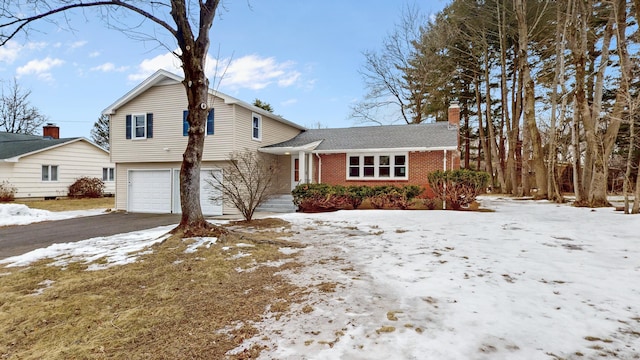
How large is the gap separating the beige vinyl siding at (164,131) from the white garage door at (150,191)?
0.75 metres

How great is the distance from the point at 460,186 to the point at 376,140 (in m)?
5.20

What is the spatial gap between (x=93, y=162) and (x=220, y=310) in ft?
79.5

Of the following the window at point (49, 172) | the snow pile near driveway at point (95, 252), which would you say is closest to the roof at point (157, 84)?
the snow pile near driveway at point (95, 252)

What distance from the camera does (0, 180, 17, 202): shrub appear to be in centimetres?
1722

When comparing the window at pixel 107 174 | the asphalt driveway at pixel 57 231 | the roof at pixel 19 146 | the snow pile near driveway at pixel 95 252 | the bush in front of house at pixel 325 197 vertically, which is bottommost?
the asphalt driveway at pixel 57 231

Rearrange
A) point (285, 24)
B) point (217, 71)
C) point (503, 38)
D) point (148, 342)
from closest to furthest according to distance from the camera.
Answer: point (148, 342), point (217, 71), point (285, 24), point (503, 38)

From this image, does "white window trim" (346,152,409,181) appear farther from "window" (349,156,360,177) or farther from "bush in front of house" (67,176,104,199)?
"bush in front of house" (67,176,104,199)

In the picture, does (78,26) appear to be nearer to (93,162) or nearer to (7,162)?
(7,162)

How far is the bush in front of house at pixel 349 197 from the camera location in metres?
12.7

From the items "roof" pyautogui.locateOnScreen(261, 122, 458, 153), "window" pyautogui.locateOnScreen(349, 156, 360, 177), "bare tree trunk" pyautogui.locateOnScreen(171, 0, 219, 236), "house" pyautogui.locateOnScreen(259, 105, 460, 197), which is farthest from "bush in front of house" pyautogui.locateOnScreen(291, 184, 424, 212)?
"bare tree trunk" pyautogui.locateOnScreen(171, 0, 219, 236)

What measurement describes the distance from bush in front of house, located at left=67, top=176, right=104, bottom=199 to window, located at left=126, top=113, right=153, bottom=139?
Result: 901 centimetres

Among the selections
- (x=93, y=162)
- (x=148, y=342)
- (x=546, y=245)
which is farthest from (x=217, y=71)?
(x=93, y=162)

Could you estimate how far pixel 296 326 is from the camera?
3090 mm

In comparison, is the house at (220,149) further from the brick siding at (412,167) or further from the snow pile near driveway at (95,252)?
the snow pile near driveway at (95,252)
